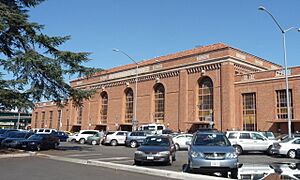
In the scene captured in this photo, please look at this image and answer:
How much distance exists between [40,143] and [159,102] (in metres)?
25.4

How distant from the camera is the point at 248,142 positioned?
80.7 ft

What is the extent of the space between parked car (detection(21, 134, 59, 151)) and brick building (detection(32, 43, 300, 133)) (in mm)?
14085

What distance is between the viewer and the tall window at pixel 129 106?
183 ft

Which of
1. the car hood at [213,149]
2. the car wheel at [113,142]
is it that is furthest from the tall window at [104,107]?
the car hood at [213,149]

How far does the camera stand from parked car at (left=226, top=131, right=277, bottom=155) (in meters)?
24.6

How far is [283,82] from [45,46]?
25164mm

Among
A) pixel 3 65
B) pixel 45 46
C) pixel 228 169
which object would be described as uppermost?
pixel 45 46

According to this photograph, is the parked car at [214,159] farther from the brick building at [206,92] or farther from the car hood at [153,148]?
the brick building at [206,92]

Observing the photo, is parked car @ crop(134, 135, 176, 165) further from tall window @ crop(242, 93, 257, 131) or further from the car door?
tall window @ crop(242, 93, 257, 131)

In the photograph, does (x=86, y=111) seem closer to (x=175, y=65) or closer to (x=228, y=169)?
(x=175, y=65)

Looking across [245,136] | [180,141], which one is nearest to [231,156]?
[245,136]

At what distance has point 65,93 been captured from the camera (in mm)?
26297

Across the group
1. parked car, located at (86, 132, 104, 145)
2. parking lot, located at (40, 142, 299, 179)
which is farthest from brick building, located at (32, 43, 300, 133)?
parking lot, located at (40, 142, 299, 179)

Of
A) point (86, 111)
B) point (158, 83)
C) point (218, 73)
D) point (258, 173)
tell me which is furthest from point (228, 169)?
point (86, 111)
